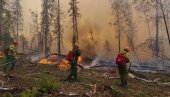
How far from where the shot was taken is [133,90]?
1714 centimetres

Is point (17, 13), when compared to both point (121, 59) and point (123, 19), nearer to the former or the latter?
point (123, 19)

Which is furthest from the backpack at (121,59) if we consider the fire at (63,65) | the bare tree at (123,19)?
the bare tree at (123,19)

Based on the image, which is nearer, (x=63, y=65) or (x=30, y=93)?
(x=30, y=93)

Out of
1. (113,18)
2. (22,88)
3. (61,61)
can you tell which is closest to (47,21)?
(113,18)

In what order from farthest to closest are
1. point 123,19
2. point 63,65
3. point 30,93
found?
1. point 123,19
2. point 63,65
3. point 30,93

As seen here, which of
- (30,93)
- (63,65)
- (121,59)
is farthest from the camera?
(63,65)

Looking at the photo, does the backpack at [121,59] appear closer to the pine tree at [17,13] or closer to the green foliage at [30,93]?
the green foliage at [30,93]

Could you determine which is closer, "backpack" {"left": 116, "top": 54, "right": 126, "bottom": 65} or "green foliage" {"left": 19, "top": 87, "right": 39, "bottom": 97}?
"green foliage" {"left": 19, "top": 87, "right": 39, "bottom": 97}

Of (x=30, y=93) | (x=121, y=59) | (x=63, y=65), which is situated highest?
(x=121, y=59)

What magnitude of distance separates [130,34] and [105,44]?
13602 mm

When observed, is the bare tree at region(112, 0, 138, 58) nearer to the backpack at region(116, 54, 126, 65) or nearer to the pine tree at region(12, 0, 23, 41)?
the pine tree at region(12, 0, 23, 41)

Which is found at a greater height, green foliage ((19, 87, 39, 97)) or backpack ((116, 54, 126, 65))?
backpack ((116, 54, 126, 65))

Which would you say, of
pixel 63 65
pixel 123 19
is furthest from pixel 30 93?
pixel 123 19

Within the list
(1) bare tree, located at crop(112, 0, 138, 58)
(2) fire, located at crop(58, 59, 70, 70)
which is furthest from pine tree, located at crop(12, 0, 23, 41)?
(2) fire, located at crop(58, 59, 70, 70)
